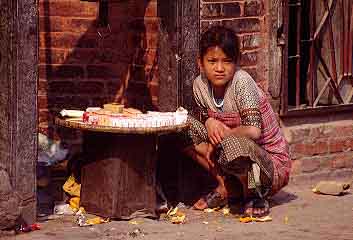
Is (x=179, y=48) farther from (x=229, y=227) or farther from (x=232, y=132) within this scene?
(x=229, y=227)

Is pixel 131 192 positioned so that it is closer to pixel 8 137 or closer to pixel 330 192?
pixel 8 137

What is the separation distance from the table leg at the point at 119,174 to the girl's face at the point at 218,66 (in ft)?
2.15

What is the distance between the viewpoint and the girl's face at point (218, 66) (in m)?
7.54

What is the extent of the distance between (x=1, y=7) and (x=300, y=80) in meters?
3.36

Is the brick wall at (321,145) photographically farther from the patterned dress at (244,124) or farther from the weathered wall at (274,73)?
the patterned dress at (244,124)

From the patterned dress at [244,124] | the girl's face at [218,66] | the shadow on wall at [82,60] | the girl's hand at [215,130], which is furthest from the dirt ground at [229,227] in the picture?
the shadow on wall at [82,60]

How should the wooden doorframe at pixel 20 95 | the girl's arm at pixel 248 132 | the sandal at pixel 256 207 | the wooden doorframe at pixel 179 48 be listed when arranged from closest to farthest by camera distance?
the wooden doorframe at pixel 20 95
the girl's arm at pixel 248 132
the sandal at pixel 256 207
the wooden doorframe at pixel 179 48

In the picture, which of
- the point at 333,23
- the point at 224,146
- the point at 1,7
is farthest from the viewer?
the point at 333,23

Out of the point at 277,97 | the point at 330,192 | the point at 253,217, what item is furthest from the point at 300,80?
the point at 253,217

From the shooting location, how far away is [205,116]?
787 cm

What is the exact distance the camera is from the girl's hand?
24.6 feet

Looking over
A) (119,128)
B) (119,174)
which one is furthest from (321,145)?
(119,128)

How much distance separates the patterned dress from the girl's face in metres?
0.07

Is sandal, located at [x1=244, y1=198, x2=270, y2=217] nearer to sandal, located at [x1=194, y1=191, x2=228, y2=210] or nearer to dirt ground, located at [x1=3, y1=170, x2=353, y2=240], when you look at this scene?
dirt ground, located at [x1=3, y1=170, x2=353, y2=240]
